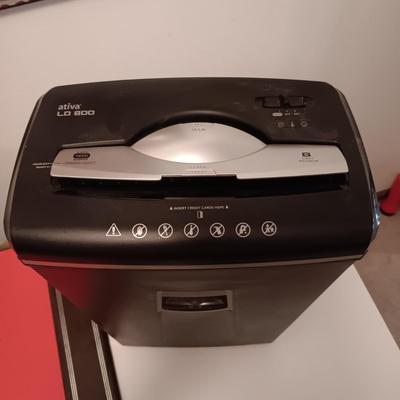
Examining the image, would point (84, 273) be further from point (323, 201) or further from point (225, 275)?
point (323, 201)

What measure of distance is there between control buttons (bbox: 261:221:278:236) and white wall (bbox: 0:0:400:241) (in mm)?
430

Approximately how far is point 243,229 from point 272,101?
18cm

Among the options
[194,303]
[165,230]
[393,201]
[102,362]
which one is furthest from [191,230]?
[393,201]

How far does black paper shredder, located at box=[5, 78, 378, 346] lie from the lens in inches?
13.6

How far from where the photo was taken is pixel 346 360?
24.3 inches

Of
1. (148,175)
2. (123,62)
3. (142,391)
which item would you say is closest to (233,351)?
(142,391)

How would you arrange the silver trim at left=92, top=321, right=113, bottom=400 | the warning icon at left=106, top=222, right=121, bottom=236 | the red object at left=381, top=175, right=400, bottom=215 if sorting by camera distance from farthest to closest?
the red object at left=381, top=175, right=400, bottom=215, the silver trim at left=92, top=321, right=113, bottom=400, the warning icon at left=106, top=222, right=121, bottom=236

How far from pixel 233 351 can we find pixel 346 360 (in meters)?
0.19

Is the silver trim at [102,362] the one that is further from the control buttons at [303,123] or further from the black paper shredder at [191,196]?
the control buttons at [303,123]

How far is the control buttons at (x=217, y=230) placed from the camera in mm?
346

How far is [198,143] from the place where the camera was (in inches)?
16.3

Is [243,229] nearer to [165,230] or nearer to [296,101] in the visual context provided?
[165,230]

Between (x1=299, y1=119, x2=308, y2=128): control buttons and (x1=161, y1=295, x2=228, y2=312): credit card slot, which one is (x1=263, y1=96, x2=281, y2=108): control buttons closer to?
(x1=299, y1=119, x2=308, y2=128): control buttons

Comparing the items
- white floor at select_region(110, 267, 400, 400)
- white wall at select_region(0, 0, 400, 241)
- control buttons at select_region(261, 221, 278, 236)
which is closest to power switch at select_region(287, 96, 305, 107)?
control buttons at select_region(261, 221, 278, 236)
